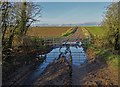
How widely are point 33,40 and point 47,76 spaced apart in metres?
15.7

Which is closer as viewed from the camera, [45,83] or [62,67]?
[45,83]

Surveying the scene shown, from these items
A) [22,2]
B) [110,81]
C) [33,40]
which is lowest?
[110,81]

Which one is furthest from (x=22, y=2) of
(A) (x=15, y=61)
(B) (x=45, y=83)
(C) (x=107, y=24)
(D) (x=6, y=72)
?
(B) (x=45, y=83)

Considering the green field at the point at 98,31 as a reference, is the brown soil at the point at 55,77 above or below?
below

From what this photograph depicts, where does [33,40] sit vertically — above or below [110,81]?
above

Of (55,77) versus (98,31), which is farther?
(98,31)

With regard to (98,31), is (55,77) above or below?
below

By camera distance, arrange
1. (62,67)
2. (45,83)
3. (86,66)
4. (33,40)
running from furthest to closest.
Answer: (33,40), (86,66), (62,67), (45,83)

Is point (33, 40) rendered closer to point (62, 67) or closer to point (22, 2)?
point (22, 2)

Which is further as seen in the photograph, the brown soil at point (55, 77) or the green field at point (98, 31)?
the green field at point (98, 31)

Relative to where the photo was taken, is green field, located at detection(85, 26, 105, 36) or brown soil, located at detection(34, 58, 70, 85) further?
green field, located at detection(85, 26, 105, 36)

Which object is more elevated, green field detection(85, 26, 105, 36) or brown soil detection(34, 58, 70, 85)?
green field detection(85, 26, 105, 36)

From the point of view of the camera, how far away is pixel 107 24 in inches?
1080

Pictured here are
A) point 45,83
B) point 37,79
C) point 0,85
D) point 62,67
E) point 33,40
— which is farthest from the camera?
point 33,40
